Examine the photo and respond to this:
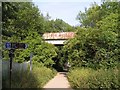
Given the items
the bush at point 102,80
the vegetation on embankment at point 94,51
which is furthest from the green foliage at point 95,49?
the bush at point 102,80

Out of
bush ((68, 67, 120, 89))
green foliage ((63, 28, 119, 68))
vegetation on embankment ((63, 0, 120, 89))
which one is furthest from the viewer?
green foliage ((63, 28, 119, 68))

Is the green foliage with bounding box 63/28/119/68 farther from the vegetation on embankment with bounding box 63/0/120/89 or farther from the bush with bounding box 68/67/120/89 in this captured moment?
the bush with bounding box 68/67/120/89

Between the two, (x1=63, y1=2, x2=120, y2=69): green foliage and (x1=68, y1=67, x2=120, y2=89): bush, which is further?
(x1=63, y1=2, x2=120, y2=69): green foliage

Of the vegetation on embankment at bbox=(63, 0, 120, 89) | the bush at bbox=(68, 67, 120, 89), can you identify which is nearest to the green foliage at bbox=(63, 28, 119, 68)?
the vegetation on embankment at bbox=(63, 0, 120, 89)

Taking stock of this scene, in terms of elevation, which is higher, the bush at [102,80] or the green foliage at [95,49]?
the green foliage at [95,49]

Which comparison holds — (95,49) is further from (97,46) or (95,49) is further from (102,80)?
(102,80)

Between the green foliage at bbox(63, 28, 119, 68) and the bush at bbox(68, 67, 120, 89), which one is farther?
the green foliage at bbox(63, 28, 119, 68)

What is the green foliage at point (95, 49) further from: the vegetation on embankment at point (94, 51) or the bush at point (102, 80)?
the bush at point (102, 80)

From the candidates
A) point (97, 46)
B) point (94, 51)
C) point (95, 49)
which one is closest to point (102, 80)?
point (97, 46)

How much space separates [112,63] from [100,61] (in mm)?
1008

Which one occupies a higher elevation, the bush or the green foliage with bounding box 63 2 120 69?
the green foliage with bounding box 63 2 120 69

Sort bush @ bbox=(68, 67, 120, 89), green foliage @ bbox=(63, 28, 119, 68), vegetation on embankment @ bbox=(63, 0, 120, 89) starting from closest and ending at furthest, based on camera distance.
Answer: bush @ bbox=(68, 67, 120, 89), vegetation on embankment @ bbox=(63, 0, 120, 89), green foliage @ bbox=(63, 28, 119, 68)

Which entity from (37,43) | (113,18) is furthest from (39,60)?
(113,18)

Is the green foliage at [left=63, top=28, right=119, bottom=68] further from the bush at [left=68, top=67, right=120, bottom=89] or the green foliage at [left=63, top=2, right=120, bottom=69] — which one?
the bush at [left=68, top=67, right=120, bottom=89]
